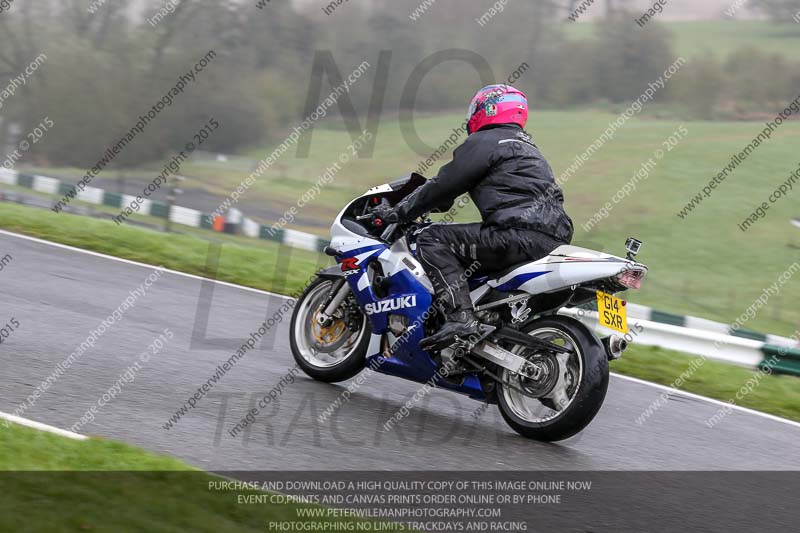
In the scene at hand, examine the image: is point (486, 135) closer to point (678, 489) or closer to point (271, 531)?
point (678, 489)

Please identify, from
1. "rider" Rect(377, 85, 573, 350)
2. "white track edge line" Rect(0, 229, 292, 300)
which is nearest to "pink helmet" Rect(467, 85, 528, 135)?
"rider" Rect(377, 85, 573, 350)

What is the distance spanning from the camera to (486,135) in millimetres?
6574

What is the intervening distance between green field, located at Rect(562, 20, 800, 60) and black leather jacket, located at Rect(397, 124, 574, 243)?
37.1m

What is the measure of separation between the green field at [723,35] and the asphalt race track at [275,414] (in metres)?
35.7

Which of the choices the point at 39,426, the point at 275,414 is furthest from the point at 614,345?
the point at 39,426

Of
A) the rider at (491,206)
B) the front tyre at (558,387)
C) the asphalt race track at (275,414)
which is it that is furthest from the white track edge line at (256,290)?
the rider at (491,206)

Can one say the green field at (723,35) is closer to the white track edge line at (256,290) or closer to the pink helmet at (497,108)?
the white track edge line at (256,290)

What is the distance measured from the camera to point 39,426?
5.36m

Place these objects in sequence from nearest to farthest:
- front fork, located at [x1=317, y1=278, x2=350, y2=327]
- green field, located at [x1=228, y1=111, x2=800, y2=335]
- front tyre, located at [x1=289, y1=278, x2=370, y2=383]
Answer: front tyre, located at [x1=289, y1=278, x2=370, y2=383]
front fork, located at [x1=317, y1=278, x2=350, y2=327]
green field, located at [x1=228, y1=111, x2=800, y2=335]

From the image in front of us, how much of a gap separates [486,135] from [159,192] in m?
25.8

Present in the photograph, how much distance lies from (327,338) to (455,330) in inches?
54.3

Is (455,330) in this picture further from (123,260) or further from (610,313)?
(123,260)

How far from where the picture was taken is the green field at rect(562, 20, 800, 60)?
42.1 metres

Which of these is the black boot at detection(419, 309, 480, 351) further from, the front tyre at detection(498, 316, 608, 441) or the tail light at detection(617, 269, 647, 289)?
the tail light at detection(617, 269, 647, 289)
